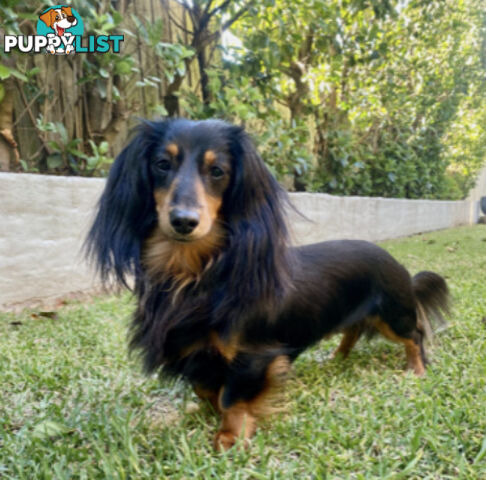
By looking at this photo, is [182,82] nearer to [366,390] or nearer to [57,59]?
[57,59]

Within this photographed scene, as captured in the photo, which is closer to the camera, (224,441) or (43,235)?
(224,441)

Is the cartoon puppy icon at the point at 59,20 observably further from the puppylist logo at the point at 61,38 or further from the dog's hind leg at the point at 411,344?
the dog's hind leg at the point at 411,344

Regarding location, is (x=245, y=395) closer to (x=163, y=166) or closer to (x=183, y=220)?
(x=183, y=220)

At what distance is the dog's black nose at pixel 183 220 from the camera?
4.49 feet

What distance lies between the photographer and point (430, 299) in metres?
2.45

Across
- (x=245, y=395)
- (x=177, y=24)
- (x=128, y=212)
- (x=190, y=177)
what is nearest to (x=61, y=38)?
(x=177, y=24)

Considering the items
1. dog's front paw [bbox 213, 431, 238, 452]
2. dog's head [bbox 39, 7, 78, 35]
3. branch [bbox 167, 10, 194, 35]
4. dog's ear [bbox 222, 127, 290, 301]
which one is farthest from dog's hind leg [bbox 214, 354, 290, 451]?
branch [bbox 167, 10, 194, 35]

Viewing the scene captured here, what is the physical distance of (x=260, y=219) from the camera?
1578mm

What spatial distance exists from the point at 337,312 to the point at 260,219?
671 mm

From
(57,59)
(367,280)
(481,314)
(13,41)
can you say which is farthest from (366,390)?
(57,59)

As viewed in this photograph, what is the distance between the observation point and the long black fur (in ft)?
4.99

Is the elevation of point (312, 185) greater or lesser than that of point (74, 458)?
greater

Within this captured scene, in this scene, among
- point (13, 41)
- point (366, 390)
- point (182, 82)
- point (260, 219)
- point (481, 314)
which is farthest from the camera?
point (182, 82)

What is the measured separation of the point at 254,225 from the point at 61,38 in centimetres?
288
